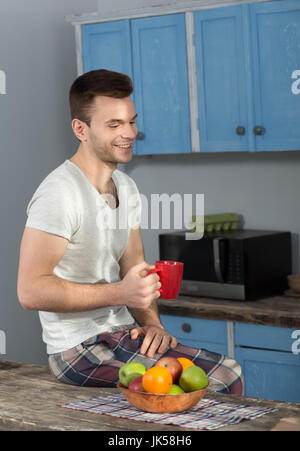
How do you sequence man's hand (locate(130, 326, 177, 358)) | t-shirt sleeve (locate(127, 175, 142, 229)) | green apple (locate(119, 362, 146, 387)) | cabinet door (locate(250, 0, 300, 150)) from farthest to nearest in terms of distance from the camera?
cabinet door (locate(250, 0, 300, 150)) < t-shirt sleeve (locate(127, 175, 142, 229)) < man's hand (locate(130, 326, 177, 358)) < green apple (locate(119, 362, 146, 387))

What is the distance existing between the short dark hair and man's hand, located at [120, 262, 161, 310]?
61 cm

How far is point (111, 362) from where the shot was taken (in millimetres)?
2193

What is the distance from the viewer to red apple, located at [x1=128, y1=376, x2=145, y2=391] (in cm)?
178

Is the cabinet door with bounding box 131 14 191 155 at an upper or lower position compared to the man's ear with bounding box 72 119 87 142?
upper

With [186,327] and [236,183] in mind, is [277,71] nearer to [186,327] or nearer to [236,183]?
[236,183]

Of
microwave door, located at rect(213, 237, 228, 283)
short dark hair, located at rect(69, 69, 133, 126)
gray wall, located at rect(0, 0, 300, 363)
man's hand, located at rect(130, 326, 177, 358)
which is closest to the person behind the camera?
man's hand, located at rect(130, 326, 177, 358)

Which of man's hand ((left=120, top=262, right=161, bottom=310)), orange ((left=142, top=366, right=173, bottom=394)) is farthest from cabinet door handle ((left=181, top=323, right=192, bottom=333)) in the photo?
orange ((left=142, top=366, right=173, bottom=394))

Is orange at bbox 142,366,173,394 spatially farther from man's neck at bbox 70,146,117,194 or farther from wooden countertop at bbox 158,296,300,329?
wooden countertop at bbox 158,296,300,329

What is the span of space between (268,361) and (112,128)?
1.58 m

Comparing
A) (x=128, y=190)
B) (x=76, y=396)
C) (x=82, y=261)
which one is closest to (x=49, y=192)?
(x=82, y=261)

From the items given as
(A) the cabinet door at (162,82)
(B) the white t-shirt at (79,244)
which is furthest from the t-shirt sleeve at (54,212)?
(A) the cabinet door at (162,82)
